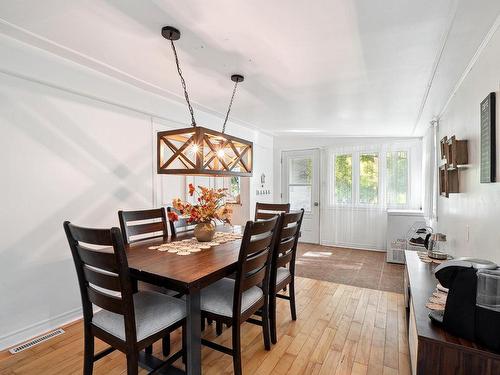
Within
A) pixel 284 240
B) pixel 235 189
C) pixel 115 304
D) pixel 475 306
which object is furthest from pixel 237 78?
pixel 235 189

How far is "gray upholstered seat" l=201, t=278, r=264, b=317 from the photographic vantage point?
176cm

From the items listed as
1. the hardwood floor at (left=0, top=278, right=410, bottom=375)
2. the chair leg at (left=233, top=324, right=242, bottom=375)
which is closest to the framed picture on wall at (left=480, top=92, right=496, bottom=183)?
the hardwood floor at (left=0, top=278, right=410, bottom=375)

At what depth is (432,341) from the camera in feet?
4.17

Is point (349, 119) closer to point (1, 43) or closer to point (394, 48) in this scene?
point (394, 48)

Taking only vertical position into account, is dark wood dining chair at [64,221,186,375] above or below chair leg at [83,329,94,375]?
above

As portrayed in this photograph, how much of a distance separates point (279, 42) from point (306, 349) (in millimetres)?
2342

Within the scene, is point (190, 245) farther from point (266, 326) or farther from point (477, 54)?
point (477, 54)

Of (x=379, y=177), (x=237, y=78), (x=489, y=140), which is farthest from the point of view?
(x=379, y=177)

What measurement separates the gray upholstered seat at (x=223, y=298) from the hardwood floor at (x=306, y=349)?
459 mm

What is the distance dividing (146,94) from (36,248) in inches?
75.0

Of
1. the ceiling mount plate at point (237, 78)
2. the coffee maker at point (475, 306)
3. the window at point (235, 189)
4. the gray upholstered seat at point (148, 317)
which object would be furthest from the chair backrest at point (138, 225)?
the window at point (235, 189)

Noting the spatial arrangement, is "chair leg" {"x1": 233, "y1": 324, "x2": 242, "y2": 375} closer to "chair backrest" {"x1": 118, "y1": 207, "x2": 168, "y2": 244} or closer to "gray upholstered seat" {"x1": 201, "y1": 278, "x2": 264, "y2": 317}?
"gray upholstered seat" {"x1": 201, "y1": 278, "x2": 264, "y2": 317}

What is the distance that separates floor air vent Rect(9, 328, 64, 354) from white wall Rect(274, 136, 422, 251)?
4.61 metres

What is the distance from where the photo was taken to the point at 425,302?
1622 millimetres
